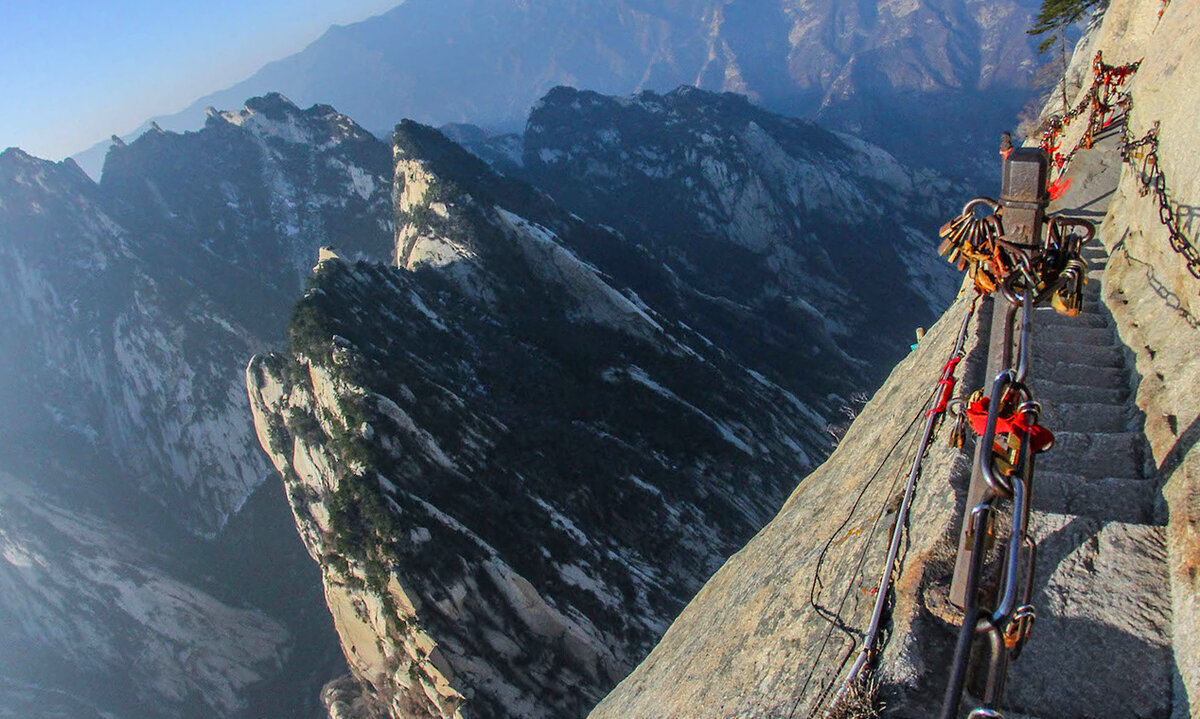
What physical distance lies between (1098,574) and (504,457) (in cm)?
3772

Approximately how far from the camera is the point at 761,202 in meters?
122

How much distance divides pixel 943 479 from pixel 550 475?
35790mm

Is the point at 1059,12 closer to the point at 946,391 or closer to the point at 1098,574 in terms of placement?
the point at 946,391

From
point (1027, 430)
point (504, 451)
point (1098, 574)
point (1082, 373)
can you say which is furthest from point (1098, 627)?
point (504, 451)

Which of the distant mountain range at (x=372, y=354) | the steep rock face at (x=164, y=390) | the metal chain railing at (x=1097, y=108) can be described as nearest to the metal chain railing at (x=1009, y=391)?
the metal chain railing at (x=1097, y=108)

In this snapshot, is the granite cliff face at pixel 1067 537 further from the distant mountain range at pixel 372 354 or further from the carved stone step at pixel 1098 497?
the distant mountain range at pixel 372 354

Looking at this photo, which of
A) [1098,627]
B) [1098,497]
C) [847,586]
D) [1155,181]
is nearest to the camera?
[1098,627]

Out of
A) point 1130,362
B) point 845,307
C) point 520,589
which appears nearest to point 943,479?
point 1130,362

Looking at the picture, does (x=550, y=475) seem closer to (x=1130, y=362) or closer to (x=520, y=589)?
(x=520, y=589)

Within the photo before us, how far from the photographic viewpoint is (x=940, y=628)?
25.2 feet

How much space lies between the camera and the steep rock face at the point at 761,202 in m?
108

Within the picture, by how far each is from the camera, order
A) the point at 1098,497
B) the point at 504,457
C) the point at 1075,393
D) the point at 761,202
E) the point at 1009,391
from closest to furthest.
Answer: the point at 1009,391 < the point at 1098,497 < the point at 1075,393 < the point at 504,457 < the point at 761,202

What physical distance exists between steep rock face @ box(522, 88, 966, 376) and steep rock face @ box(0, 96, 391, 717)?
48.4m

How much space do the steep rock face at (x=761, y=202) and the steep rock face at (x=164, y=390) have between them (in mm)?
48358
